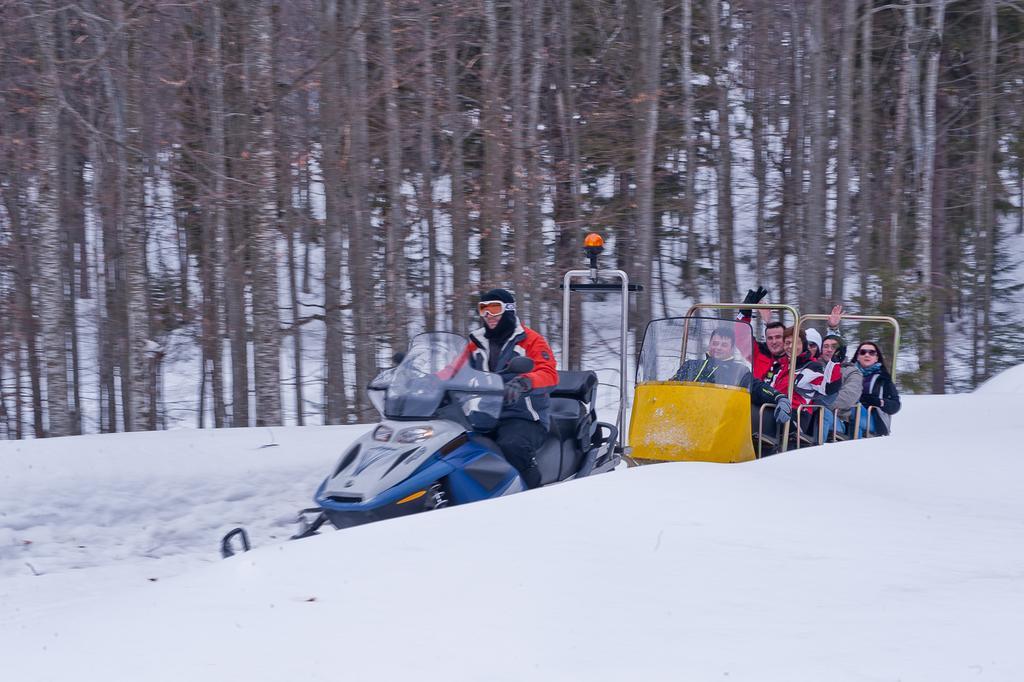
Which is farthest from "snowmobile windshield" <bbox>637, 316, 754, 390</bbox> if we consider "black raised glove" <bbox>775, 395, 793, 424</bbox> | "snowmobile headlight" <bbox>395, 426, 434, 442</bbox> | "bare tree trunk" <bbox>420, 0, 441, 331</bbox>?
"bare tree trunk" <bbox>420, 0, 441, 331</bbox>

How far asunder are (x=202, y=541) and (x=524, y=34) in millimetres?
12837

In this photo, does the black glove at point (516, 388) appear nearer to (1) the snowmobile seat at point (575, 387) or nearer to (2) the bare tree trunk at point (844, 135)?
(1) the snowmobile seat at point (575, 387)

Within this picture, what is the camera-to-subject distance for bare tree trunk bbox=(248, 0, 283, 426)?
36.3 feet

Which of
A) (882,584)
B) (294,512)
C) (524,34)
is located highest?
(524,34)

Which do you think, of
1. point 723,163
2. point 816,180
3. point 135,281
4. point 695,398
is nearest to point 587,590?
point 695,398

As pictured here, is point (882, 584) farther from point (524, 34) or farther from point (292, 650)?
point (524, 34)

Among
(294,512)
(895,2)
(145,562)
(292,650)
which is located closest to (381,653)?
(292,650)

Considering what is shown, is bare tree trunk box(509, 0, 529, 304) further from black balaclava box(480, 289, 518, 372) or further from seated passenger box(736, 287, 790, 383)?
black balaclava box(480, 289, 518, 372)

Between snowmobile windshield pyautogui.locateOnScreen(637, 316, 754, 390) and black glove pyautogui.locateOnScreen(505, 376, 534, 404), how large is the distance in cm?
222

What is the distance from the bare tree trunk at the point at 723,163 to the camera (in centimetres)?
1998

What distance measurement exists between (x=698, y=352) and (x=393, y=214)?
796 cm

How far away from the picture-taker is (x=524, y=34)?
1761 cm

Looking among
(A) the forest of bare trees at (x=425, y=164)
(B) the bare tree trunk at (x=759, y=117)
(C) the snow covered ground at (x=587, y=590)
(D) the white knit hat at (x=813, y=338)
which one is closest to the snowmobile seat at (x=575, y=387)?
(C) the snow covered ground at (x=587, y=590)

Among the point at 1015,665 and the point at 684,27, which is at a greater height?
the point at 684,27
